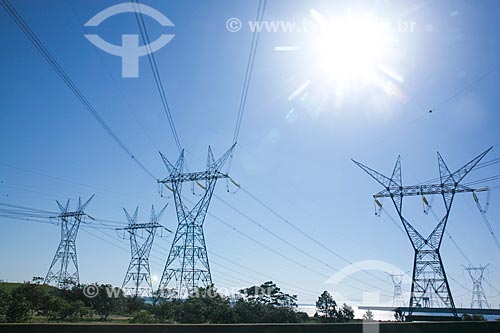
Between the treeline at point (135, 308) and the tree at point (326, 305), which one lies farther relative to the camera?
the tree at point (326, 305)

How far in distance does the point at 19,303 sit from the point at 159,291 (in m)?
12.1

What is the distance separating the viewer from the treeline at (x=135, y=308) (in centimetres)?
2638

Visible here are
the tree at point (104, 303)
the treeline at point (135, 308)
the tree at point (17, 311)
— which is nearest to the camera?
the tree at point (17, 311)

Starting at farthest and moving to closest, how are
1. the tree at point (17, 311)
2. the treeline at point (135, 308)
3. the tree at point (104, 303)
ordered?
the tree at point (104, 303) → the treeline at point (135, 308) → the tree at point (17, 311)

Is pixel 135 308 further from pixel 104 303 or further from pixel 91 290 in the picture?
pixel 91 290

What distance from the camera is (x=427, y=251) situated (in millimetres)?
39062

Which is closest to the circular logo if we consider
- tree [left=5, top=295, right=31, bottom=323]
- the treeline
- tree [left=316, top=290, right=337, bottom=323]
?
the treeline

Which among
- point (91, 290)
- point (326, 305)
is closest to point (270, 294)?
point (326, 305)

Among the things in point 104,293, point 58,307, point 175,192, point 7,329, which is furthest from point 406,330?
point 104,293

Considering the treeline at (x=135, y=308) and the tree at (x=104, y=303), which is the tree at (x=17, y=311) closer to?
the treeline at (x=135, y=308)

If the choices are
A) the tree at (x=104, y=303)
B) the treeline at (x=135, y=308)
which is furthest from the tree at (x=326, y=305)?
the tree at (x=104, y=303)

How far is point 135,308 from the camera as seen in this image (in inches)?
1624

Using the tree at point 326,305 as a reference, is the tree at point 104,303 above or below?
below

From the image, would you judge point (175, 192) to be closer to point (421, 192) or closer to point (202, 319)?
point (202, 319)
